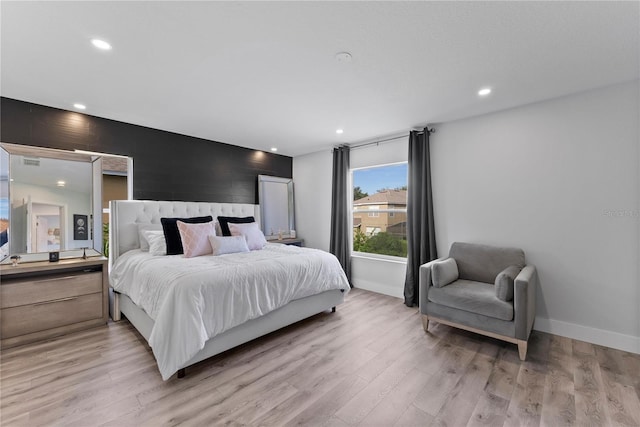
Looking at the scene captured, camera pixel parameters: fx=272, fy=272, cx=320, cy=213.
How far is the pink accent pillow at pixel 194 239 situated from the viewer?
3123 millimetres

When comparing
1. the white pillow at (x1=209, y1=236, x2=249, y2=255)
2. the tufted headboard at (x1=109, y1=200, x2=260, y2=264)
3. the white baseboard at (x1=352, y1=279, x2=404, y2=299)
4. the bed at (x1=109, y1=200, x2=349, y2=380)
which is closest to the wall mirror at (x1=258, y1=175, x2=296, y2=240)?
the tufted headboard at (x1=109, y1=200, x2=260, y2=264)

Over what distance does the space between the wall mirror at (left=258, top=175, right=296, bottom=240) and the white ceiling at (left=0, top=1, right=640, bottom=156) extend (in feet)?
6.44

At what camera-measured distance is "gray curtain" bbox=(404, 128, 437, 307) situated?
3660 mm

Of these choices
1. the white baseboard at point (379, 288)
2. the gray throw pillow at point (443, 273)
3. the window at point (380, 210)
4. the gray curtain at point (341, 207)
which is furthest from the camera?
the gray curtain at point (341, 207)

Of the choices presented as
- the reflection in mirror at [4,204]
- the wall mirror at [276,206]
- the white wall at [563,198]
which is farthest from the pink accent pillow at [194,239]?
the white wall at [563,198]

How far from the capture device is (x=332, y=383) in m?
2.05

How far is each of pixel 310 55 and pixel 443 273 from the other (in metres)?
2.47

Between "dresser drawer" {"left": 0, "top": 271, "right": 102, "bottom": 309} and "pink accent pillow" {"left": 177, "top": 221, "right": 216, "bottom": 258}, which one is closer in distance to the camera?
"dresser drawer" {"left": 0, "top": 271, "right": 102, "bottom": 309}

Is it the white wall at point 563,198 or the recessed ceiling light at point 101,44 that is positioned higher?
the recessed ceiling light at point 101,44

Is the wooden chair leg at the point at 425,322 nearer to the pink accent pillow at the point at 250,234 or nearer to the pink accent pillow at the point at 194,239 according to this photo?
the pink accent pillow at the point at 250,234

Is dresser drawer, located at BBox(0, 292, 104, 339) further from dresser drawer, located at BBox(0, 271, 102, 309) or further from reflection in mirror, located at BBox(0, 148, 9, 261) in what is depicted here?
reflection in mirror, located at BBox(0, 148, 9, 261)

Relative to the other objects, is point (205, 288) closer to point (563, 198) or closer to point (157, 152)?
point (157, 152)

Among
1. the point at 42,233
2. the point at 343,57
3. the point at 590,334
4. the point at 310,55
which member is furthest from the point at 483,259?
the point at 42,233

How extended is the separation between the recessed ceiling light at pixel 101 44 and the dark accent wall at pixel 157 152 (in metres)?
1.78
